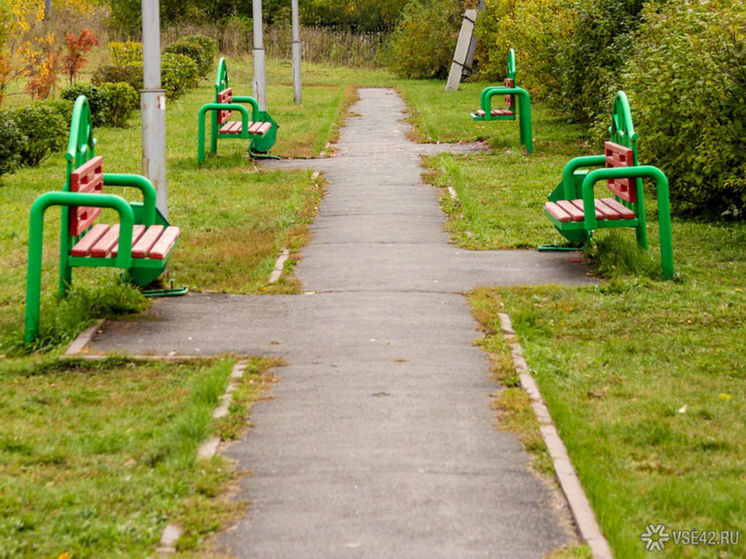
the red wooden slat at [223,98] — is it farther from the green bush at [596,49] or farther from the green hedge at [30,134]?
the green bush at [596,49]

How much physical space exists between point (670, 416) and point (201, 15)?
45.2 meters

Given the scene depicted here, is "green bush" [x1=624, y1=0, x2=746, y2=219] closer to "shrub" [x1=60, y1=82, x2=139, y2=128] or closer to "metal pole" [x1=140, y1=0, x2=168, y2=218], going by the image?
"metal pole" [x1=140, y1=0, x2=168, y2=218]

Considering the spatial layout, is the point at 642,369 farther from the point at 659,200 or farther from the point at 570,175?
the point at 570,175

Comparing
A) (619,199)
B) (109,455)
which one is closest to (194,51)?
(619,199)

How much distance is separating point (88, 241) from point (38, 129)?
31.1ft

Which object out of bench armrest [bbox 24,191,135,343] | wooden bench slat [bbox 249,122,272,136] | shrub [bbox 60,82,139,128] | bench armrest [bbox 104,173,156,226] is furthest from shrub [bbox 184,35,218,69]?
bench armrest [bbox 24,191,135,343]

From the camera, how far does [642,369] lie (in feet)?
22.3

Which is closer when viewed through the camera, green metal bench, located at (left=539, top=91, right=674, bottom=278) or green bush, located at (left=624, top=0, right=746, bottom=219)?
green metal bench, located at (left=539, top=91, right=674, bottom=278)

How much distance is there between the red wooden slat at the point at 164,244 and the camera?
758cm

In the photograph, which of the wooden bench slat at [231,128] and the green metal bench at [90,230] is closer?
the green metal bench at [90,230]

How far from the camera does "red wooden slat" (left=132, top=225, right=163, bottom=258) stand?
754 cm

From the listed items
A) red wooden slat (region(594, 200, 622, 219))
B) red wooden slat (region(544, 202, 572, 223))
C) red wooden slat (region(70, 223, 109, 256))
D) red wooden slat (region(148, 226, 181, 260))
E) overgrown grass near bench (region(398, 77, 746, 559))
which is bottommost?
overgrown grass near bench (region(398, 77, 746, 559))

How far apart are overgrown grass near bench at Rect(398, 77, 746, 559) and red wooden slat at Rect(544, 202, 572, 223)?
467 millimetres

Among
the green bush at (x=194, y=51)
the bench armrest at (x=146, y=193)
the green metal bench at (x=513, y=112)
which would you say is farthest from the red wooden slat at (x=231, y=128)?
the green bush at (x=194, y=51)
